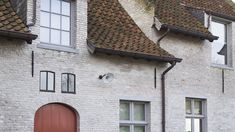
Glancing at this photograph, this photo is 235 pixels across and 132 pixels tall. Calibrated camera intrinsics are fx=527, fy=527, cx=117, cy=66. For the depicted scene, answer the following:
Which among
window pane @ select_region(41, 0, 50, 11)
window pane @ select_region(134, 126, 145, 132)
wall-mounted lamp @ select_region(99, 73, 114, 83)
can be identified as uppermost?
window pane @ select_region(41, 0, 50, 11)

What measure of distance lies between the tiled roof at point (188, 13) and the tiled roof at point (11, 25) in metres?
5.54

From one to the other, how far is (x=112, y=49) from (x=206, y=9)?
599 cm

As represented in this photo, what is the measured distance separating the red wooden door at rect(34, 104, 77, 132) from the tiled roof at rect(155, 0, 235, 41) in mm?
4958

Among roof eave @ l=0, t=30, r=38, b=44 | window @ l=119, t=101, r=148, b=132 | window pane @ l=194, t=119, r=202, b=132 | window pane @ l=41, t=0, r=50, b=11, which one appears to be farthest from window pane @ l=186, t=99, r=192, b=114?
roof eave @ l=0, t=30, r=38, b=44

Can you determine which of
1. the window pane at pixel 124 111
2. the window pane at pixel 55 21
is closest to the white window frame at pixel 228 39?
the window pane at pixel 124 111

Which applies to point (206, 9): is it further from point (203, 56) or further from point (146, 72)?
point (146, 72)

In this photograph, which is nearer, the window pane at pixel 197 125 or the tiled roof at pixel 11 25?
the tiled roof at pixel 11 25

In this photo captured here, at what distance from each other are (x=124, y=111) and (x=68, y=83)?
2521 millimetres

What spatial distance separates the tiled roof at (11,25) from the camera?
1315 centimetres

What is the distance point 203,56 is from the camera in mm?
19516

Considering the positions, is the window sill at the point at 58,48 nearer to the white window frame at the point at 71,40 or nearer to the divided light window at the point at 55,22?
the white window frame at the point at 71,40

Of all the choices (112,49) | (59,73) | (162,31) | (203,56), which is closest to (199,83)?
(203,56)

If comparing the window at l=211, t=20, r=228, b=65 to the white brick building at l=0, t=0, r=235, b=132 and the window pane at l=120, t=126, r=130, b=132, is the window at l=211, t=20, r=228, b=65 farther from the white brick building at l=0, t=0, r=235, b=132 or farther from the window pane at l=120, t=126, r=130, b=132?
the window pane at l=120, t=126, r=130, b=132

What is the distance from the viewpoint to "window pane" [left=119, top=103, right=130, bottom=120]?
1633 centimetres
